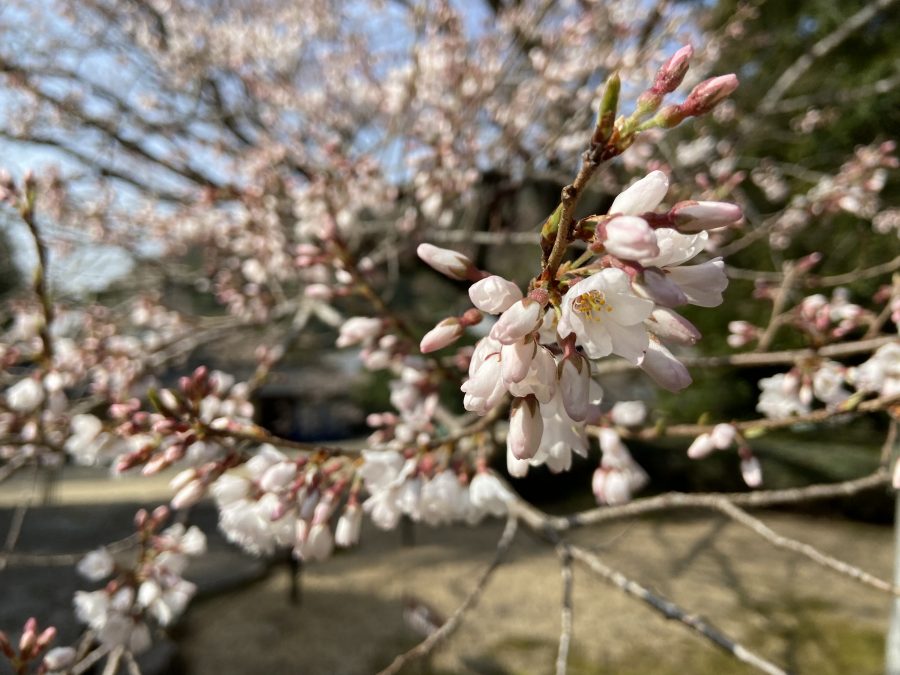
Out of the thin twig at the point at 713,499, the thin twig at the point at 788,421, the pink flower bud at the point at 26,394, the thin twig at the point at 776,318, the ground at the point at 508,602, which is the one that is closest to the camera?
the thin twig at the point at 788,421

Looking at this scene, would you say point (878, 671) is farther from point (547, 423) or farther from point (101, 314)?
point (101, 314)

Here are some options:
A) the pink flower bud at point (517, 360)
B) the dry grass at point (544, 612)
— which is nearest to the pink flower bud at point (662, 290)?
the pink flower bud at point (517, 360)

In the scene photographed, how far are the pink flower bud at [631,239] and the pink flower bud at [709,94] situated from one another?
0.42ft

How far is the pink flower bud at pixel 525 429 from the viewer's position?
541mm

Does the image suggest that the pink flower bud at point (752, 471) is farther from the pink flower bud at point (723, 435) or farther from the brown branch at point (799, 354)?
the brown branch at point (799, 354)

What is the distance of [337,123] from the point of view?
512 centimetres

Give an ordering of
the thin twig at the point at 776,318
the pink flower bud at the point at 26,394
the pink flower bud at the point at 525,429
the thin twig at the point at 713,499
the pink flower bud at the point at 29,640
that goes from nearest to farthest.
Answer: the pink flower bud at the point at 525,429 < the pink flower bud at the point at 29,640 < the thin twig at the point at 713,499 < the pink flower bud at the point at 26,394 < the thin twig at the point at 776,318

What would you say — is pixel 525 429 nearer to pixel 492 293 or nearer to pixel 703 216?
pixel 492 293

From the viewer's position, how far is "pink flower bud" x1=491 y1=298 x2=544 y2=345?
46 cm

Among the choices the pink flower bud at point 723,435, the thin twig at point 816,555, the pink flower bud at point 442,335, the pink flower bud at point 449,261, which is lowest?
the thin twig at point 816,555

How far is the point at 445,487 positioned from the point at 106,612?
919 millimetres

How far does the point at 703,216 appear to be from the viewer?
45 centimetres

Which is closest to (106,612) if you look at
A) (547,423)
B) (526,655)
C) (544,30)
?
(547,423)

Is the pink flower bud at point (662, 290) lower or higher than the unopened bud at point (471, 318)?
higher
